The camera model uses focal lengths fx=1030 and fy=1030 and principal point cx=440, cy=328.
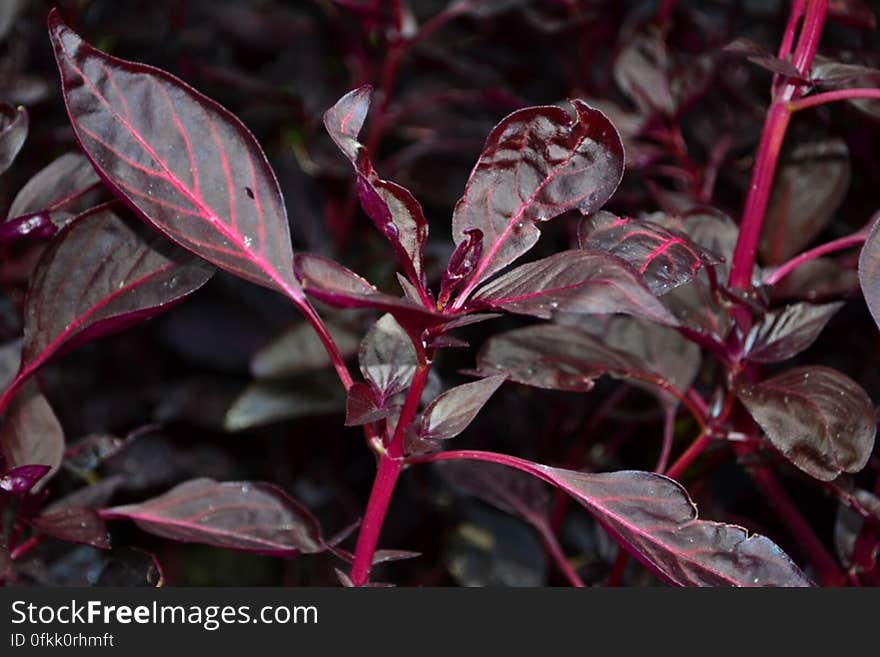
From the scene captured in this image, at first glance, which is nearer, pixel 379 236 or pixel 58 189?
pixel 58 189

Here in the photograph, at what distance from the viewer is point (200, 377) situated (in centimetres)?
136

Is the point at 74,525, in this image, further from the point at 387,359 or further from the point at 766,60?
the point at 766,60

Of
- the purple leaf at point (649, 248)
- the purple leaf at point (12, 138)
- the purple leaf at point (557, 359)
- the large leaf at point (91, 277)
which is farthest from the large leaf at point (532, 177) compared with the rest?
the purple leaf at point (12, 138)

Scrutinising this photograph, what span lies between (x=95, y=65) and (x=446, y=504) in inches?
28.9

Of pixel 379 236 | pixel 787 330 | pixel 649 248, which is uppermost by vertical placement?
pixel 649 248

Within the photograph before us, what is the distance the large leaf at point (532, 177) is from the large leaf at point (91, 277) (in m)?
0.22

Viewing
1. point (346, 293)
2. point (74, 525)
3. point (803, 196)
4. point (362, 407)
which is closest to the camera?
point (346, 293)

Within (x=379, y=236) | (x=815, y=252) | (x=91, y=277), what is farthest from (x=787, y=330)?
(x=379, y=236)

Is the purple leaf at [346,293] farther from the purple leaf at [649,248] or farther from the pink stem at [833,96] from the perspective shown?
the pink stem at [833,96]

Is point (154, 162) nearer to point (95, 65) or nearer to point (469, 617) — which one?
point (95, 65)

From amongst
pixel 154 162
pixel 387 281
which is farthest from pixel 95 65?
pixel 387 281

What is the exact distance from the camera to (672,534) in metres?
0.67

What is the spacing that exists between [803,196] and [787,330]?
215 mm

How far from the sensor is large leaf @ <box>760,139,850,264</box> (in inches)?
37.8
